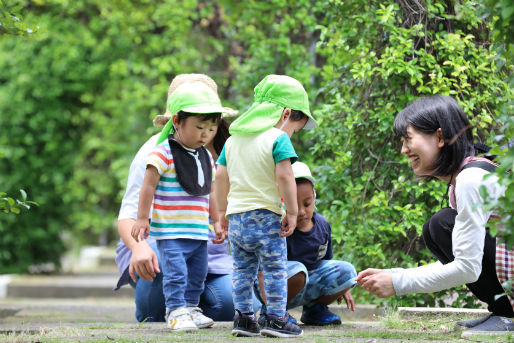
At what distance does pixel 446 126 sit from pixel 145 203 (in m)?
1.44

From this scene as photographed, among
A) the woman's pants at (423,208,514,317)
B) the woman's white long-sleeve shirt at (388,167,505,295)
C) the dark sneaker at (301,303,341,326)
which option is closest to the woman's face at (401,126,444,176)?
the woman's white long-sleeve shirt at (388,167,505,295)

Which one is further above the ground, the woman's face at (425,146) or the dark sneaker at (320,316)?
the woman's face at (425,146)

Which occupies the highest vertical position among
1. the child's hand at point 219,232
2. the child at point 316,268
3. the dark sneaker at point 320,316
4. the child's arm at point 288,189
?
the child's arm at point 288,189

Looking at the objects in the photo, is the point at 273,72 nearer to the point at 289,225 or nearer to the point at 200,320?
the point at 200,320

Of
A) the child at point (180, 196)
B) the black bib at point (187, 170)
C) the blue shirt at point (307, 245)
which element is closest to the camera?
the child at point (180, 196)

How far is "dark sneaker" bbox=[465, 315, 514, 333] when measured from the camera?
321cm

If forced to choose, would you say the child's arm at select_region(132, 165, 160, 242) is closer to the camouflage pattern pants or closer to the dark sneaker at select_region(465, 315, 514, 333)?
the camouflage pattern pants

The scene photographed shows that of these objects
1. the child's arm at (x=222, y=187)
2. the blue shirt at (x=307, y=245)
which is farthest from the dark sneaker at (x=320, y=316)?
the child's arm at (x=222, y=187)

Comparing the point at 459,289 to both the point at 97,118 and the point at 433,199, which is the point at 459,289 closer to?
the point at 433,199

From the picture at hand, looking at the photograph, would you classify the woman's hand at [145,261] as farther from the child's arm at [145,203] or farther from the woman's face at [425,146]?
the woman's face at [425,146]

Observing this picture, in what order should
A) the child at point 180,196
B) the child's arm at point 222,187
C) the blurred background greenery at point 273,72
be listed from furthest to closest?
the blurred background greenery at point 273,72, the child at point 180,196, the child's arm at point 222,187

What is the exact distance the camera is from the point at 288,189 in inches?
127

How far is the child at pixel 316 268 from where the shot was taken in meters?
3.79

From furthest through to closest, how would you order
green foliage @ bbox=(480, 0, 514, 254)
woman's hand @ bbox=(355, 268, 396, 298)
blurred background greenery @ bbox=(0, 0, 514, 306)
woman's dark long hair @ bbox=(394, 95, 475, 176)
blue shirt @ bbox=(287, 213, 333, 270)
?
blurred background greenery @ bbox=(0, 0, 514, 306) < blue shirt @ bbox=(287, 213, 333, 270) < woman's dark long hair @ bbox=(394, 95, 475, 176) < woman's hand @ bbox=(355, 268, 396, 298) < green foliage @ bbox=(480, 0, 514, 254)
